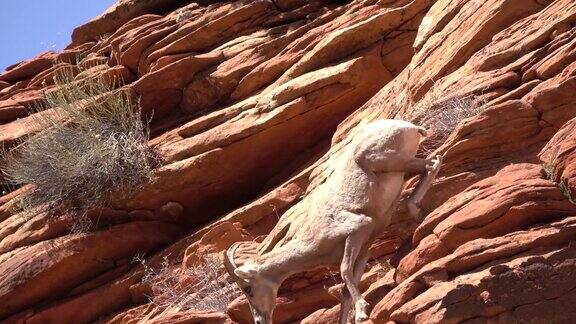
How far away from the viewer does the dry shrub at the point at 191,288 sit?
11.6 m

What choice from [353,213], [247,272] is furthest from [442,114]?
[247,272]

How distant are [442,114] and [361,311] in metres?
2.66

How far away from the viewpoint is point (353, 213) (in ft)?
29.8

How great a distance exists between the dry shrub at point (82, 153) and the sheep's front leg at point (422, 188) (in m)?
5.49

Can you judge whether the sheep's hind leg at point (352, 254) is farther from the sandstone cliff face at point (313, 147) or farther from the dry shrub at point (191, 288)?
the dry shrub at point (191, 288)

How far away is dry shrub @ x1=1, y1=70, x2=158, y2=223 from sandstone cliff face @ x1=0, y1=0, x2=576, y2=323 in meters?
0.27

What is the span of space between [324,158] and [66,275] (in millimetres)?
4441

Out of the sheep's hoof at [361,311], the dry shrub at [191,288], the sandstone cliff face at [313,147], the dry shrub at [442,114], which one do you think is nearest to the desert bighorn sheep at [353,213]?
the sheep's hoof at [361,311]

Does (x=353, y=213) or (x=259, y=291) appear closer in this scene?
(x=353, y=213)

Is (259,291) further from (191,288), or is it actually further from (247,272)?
(191,288)

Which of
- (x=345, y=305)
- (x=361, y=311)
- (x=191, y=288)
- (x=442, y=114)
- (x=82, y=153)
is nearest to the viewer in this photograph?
(x=361, y=311)

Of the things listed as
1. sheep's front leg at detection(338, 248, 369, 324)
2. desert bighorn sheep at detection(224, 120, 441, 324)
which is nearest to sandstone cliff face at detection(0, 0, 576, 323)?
sheep's front leg at detection(338, 248, 369, 324)

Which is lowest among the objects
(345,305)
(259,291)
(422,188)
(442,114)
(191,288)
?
(191,288)

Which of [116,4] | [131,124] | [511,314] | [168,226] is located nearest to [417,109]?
[511,314]
